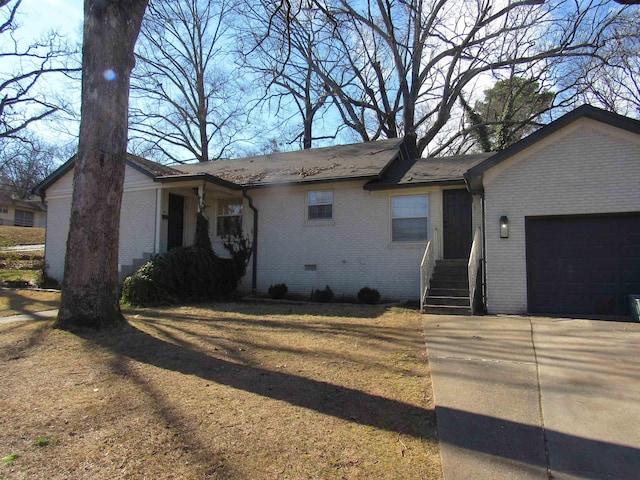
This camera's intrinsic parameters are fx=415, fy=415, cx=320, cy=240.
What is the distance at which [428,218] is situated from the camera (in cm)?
1136

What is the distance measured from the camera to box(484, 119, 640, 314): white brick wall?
8.39m

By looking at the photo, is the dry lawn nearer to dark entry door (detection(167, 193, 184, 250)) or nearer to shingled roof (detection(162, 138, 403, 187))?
shingled roof (detection(162, 138, 403, 187))

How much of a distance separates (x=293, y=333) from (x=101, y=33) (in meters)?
5.50

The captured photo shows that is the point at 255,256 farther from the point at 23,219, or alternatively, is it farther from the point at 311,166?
the point at 23,219

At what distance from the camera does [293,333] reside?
6527 mm

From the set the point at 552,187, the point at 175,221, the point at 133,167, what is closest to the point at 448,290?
the point at 552,187

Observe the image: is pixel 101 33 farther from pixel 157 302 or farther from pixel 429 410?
pixel 429 410

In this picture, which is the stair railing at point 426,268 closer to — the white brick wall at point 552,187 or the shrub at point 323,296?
the white brick wall at point 552,187

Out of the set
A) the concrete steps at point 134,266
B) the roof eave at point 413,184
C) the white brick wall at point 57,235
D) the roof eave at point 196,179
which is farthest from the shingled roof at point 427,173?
the white brick wall at point 57,235

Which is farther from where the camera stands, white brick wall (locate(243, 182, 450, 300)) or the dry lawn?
white brick wall (locate(243, 182, 450, 300))

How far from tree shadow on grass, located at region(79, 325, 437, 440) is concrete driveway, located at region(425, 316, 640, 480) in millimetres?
287

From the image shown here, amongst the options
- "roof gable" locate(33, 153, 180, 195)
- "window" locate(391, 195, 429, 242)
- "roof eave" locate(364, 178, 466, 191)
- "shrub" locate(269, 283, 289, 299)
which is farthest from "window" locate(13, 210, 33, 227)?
"window" locate(391, 195, 429, 242)

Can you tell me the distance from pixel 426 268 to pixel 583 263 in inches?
127

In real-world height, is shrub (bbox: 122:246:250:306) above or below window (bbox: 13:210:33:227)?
below
